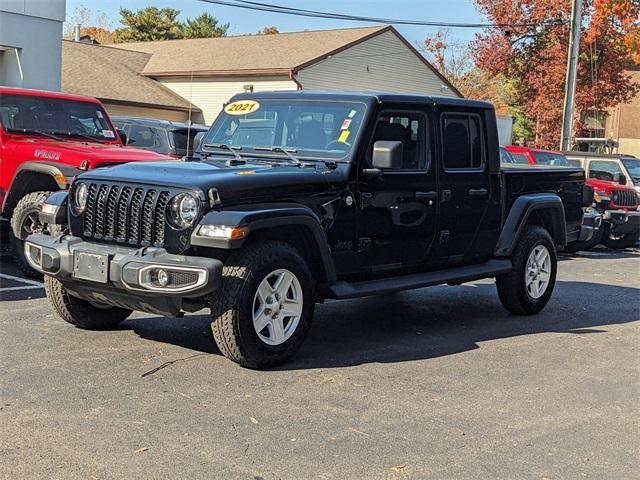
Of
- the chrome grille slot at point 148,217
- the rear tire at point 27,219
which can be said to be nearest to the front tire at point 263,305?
the chrome grille slot at point 148,217

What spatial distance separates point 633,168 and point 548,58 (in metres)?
16.5

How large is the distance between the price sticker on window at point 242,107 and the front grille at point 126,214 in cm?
169

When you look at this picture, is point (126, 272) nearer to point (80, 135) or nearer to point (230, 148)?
point (230, 148)

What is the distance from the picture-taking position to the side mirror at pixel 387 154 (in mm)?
6457

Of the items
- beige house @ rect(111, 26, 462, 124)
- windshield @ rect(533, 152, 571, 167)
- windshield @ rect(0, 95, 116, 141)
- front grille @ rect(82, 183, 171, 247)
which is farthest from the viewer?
beige house @ rect(111, 26, 462, 124)

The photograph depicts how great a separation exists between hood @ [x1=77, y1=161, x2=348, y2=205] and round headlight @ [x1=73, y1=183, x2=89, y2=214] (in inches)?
3.2

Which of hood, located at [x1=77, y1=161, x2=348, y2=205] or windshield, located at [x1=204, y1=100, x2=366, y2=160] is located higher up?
windshield, located at [x1=204, y1=100, x2=366, y2=160]

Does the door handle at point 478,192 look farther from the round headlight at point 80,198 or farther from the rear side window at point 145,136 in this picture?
the rear side window at point 145,136

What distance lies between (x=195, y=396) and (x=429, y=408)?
1.43 metres

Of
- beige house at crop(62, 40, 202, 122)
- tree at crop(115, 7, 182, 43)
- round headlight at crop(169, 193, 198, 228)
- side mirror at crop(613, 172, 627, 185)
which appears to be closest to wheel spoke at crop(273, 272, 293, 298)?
round headlight at crop(169, 193, 198, 228)

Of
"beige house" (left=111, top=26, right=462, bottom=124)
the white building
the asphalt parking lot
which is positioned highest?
"beige house" (left=111, top=26, right=462, bottom=124)

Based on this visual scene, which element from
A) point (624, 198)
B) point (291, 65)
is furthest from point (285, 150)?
point (291, 65)

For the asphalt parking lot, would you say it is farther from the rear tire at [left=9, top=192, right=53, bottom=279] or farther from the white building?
the white building

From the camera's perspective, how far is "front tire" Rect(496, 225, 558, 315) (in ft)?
27.0
